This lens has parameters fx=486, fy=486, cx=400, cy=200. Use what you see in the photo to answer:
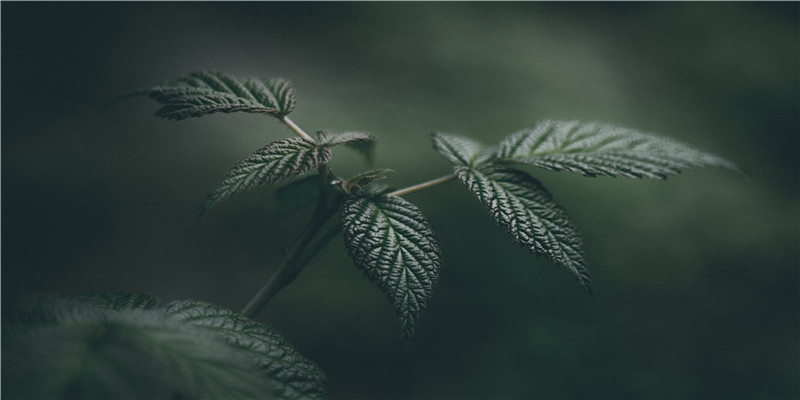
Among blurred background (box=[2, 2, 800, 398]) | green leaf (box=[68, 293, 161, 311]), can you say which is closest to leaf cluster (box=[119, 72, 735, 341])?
green leaf (box=[68, 293, 161, 311])

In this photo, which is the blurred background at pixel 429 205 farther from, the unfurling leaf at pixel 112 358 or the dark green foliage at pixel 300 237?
the unfurling leaf at pixel 112 358

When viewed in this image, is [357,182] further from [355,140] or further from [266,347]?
[266,347]

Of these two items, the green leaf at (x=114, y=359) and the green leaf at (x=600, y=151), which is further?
the green leaf at (x=600, y=151)

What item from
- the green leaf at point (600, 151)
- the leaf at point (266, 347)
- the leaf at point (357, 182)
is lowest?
the leaf at point (266, 347)

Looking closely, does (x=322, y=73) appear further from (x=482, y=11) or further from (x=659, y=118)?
(x=659, y=118)

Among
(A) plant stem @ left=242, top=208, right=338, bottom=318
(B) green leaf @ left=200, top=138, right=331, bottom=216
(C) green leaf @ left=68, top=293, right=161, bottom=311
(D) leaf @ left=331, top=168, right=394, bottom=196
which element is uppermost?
(D) leaf @ left=331, top=168, right=394, bottom=196

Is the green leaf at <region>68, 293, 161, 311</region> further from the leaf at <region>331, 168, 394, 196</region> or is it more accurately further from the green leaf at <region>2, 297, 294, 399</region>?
the leaf at <region>331, 168, 394, 196</region>

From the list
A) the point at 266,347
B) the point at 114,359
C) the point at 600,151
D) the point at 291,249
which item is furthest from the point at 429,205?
the point at 114,359

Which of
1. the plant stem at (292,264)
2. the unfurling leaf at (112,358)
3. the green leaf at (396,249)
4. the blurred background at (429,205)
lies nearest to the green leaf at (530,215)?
the green leaf at (396,249)
